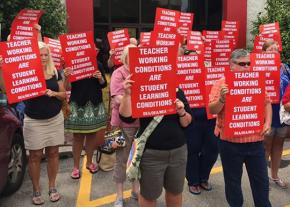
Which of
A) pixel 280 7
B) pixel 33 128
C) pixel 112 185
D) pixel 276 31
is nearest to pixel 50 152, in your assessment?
pixel 33 128

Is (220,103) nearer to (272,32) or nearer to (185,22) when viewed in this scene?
(272,32)

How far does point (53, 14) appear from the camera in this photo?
30.7ft

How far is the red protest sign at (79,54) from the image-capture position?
5.13 meters

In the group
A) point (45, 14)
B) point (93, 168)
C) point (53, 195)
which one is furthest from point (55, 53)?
point (45, 14)

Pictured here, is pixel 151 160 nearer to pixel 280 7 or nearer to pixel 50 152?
pixel 50 152

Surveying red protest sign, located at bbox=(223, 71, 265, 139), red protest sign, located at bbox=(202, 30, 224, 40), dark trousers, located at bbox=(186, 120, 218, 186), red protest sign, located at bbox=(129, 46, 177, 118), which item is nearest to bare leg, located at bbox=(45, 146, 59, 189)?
dark trousers, located at bbox=(186, 120, 218, 186)

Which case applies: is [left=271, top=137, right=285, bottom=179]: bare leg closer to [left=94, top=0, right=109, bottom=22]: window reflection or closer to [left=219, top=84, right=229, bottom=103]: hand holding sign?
[left=219, top=84, right=229, bottom=103]: hand holding sign

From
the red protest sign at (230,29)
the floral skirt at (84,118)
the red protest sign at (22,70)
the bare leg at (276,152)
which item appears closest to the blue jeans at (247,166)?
the bare leg at (276,152)

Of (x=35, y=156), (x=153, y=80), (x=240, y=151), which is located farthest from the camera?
(x=35, y=156)

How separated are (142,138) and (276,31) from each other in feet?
14.4

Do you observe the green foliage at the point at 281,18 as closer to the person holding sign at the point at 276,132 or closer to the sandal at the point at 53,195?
the person holding sign at the point at 276,132

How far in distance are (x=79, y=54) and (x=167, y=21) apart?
2.27 meters

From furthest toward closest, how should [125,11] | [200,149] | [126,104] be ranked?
1. [125,11]
2. [200,149]
3. [126,104]

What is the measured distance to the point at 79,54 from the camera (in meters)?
5.20
